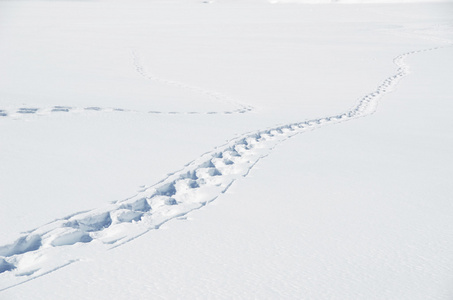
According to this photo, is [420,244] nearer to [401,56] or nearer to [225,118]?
[225,118]

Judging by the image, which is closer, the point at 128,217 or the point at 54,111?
the point at 128,217

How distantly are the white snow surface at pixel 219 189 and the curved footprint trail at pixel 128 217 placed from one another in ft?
0.03

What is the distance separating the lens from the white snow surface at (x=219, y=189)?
7.25ft

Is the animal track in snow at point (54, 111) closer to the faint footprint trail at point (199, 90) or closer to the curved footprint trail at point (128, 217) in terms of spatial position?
the faint footprint trail at point (199, 90)

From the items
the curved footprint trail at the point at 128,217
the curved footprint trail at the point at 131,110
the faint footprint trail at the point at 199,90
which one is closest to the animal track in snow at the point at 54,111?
the curved footprint trail at the point at 131,110

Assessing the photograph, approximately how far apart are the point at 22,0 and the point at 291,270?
42.3 m

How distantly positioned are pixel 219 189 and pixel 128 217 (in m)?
0.71

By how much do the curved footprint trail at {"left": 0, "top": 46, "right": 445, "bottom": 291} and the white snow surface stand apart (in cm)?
1

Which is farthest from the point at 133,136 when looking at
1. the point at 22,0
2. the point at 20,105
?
the point at 22,0

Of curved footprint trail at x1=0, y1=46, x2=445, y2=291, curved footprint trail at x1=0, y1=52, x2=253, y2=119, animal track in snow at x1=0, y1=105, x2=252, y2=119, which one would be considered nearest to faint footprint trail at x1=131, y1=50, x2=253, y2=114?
curved footprint trail at x1=0, y1=52, x2=253, y2=119

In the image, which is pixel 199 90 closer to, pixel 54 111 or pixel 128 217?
pixel 54 111

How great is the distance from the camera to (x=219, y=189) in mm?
3359

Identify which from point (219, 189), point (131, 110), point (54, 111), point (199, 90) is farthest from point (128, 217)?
point (199, 90)

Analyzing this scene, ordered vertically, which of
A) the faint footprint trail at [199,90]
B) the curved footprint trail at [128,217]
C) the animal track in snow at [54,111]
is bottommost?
the curved footprint trail at [128,217]
